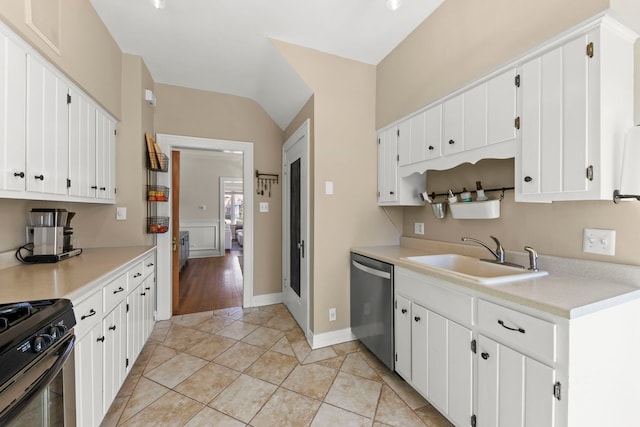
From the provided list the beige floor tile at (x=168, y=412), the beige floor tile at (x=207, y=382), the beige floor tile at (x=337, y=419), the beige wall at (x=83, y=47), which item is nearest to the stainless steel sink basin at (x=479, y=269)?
the beige floor tile at (x=337, y=419)

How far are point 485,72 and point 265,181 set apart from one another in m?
2.67

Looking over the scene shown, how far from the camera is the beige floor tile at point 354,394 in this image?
5.63 ft

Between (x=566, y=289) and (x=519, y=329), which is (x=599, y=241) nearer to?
(x=566, y=289)

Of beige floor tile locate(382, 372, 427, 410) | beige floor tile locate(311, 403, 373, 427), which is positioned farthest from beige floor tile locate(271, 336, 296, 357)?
beige floor tile locate(382, 372, 427, 410)

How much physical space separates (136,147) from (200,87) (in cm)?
116

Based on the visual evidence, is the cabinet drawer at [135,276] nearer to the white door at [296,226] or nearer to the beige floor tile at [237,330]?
the beige floor tile at [237,330]

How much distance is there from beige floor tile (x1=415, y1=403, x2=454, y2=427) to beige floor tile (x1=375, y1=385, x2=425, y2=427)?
0.04 metres

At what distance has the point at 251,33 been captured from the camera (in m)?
2.30

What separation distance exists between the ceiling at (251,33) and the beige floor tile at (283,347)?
2.44m

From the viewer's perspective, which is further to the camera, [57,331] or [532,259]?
[532,259]

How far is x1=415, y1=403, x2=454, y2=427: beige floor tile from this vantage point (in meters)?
1.58

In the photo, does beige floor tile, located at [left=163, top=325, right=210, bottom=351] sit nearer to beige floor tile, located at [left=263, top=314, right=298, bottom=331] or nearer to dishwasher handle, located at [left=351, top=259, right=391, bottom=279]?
beige floor tile, located at [left=263, top=314, right=298, bottom=331]

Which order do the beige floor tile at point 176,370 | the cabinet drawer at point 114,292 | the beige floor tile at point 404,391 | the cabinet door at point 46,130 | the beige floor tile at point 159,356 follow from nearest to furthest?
the cabinet door at point 46,130, the cabinet drawer at point 114,292, the beige floor tile at point 404,391, the beige floor tile at point 176,370, the beige floor tile at point 159,356

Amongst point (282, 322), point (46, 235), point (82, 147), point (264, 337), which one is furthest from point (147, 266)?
point (282, 322)
